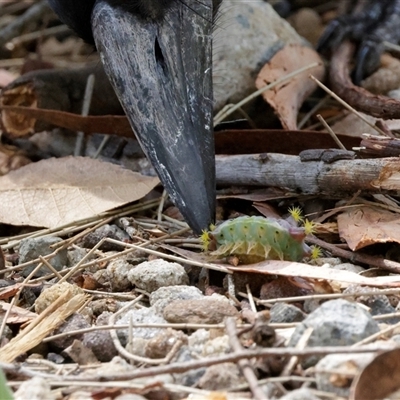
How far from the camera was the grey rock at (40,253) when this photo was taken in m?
1.65

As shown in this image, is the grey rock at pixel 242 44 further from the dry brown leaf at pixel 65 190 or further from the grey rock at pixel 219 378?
the grey rock at pixel 219 378

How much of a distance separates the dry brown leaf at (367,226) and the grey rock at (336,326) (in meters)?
0.42

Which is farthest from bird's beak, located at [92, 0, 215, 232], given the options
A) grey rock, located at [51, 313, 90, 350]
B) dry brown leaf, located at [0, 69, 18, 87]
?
dry brown leaf, located at [0, 69, 18, 87]

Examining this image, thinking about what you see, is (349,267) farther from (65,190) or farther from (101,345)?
(65,190)

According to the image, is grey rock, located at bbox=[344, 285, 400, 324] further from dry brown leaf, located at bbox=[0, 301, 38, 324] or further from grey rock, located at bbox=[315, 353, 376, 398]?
dry brown leaf, located at bbox=[0, 301, 38, 324]

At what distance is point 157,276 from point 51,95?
3.85ft

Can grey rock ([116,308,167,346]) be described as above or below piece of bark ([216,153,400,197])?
below

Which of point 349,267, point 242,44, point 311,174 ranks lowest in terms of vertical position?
point 349,267

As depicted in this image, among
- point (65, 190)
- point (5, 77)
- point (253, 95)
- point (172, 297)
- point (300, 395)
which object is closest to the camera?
point (300, 395)

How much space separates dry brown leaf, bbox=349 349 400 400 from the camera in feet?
3.18

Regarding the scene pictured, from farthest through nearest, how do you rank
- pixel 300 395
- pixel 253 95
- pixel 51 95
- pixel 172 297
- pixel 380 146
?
pixel 51 95 → pixel 253 95 → pixel 380 146 → pixel 172 297 → pixel 300 395

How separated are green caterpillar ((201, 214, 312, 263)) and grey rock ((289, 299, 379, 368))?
0.33 meters

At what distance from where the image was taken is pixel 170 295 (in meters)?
1.35

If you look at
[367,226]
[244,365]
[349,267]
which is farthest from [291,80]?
[244,365]
